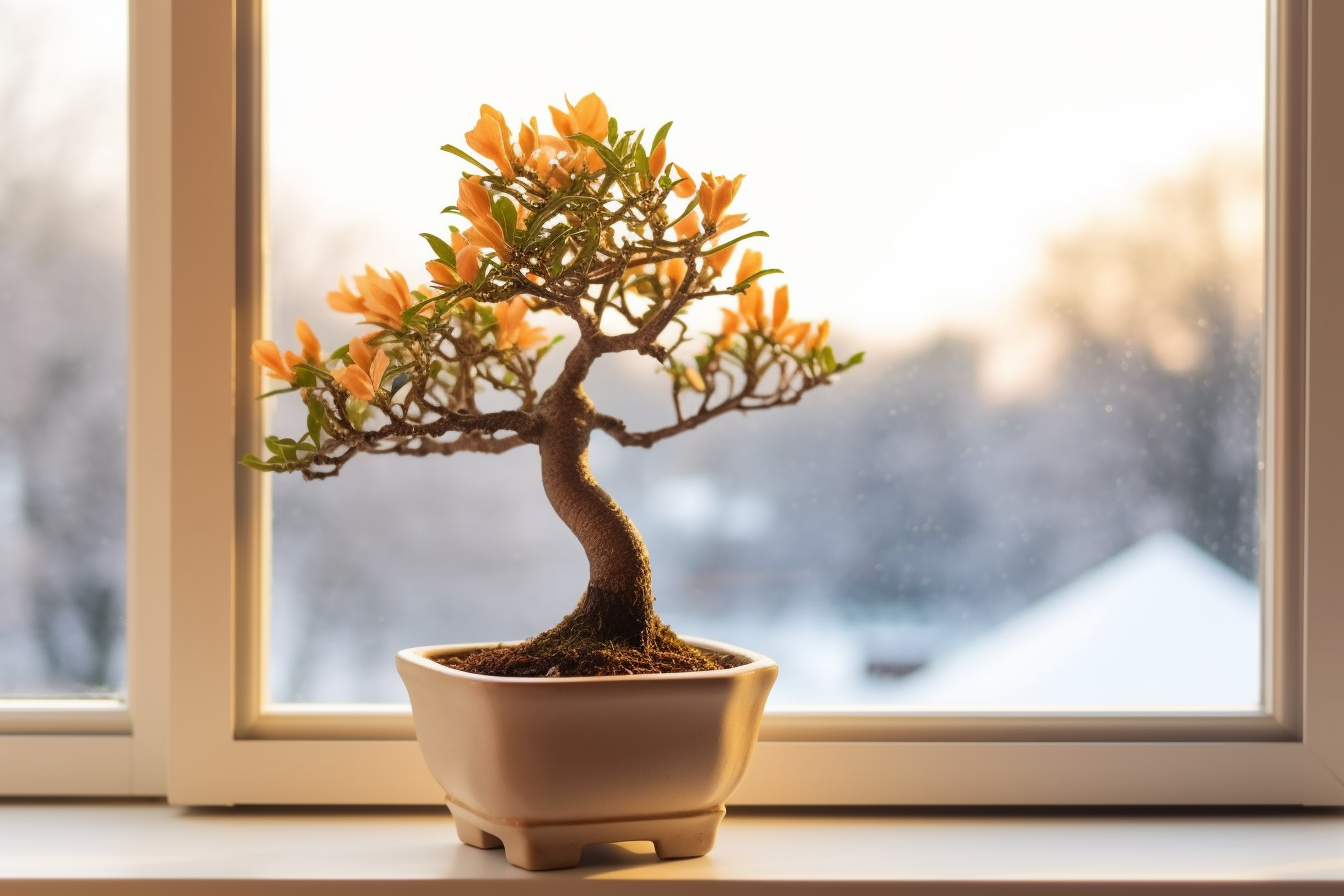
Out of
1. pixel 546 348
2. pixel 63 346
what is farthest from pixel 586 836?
pixel 63 346

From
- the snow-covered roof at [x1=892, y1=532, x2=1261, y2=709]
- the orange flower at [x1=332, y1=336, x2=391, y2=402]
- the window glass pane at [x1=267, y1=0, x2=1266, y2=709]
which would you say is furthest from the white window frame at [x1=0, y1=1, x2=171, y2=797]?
the snow-covered roof at [x1=892, y1=532, x2=1261, y2=709]

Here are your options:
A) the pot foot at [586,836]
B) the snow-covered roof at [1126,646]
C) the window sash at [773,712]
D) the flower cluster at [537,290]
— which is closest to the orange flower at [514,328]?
the flower cluster at [537,290]

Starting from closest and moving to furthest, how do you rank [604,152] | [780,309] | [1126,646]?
[604,152]
[780,309]
[1126,646]

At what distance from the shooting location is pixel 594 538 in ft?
2.81

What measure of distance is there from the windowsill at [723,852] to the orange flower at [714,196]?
463 millimetres

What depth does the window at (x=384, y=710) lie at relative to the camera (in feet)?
3.18

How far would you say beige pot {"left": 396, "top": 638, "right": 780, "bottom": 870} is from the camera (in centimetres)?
76

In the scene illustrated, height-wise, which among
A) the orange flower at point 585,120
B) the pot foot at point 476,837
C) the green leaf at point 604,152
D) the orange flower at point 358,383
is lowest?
the pot foot at point 476,837

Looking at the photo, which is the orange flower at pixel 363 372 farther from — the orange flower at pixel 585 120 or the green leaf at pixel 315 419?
the orange flower at pixel 585 120

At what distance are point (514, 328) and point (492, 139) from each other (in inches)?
8.7

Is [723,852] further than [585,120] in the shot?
Yes

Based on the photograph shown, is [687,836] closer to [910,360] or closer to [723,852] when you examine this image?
[723,852]

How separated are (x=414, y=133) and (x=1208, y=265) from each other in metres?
0.76

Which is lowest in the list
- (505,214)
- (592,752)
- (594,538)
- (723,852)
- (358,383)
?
(723,852)
